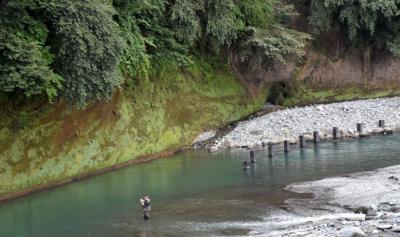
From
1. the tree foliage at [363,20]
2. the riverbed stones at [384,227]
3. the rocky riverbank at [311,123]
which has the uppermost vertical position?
the tree foliage at [363,20]

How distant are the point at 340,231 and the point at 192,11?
2692 centimetres

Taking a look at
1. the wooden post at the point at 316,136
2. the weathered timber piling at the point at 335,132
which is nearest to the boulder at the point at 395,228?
the wooden post at the point at 316,136

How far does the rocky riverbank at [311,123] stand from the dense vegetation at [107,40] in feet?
16.5

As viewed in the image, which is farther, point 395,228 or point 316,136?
point 316,136

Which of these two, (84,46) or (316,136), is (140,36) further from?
(316,136)

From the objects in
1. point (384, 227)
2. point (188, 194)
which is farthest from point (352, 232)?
point (188, 194)

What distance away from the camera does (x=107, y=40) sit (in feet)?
101

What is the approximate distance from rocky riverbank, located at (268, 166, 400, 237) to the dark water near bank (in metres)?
1.37

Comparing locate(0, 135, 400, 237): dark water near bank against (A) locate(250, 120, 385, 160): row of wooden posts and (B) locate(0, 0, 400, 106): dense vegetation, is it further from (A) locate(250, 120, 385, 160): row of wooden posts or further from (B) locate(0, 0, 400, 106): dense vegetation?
(B) locate(0, 0, 400, 106): dense vegetation

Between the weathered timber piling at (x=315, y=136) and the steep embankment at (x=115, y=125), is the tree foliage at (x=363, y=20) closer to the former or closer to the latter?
the steep embankment at (x=115, y=125)

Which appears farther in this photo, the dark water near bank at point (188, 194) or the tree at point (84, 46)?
the tree at point (84, 46)

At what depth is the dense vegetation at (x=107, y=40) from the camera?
91.6 feet

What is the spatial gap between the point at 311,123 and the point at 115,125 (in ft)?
50.6

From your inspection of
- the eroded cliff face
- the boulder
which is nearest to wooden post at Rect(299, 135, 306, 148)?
the eroded cliff face
